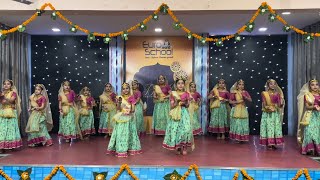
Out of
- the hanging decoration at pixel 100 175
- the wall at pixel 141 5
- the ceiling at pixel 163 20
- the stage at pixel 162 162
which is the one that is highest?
the wall at pixel 141 5

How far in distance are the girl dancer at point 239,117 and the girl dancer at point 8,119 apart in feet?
14.6

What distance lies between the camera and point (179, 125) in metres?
5.79

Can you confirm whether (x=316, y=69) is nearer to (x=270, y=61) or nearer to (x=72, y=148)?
(x=270, y=61)

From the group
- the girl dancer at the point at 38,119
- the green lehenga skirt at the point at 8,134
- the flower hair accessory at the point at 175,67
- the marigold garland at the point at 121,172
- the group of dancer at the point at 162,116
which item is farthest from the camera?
the flower hair accessory at the point at 175,67

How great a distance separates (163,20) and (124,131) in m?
2.61

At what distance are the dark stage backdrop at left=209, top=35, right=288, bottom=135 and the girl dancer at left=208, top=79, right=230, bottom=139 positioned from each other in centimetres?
75

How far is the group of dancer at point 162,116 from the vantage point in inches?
230

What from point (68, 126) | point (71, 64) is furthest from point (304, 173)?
point (71, 64)

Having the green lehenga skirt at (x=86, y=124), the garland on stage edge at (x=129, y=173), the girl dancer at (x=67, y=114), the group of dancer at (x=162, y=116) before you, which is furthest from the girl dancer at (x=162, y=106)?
the garland on stage edge at (x=129, y=173)

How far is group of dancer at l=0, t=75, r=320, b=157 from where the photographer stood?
5.83 meters

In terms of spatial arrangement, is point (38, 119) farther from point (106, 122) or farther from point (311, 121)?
point (311, 121)

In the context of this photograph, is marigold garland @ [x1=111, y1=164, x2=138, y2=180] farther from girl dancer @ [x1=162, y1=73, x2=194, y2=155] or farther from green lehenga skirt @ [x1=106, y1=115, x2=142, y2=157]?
girl dancer @ [x1=162, y1=73, x2=194, y2=155]

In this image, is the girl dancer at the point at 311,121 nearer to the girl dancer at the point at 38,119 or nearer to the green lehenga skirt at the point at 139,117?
the green lehenga skirt at the point at 139,117

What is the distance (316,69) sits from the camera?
7.22 metres
